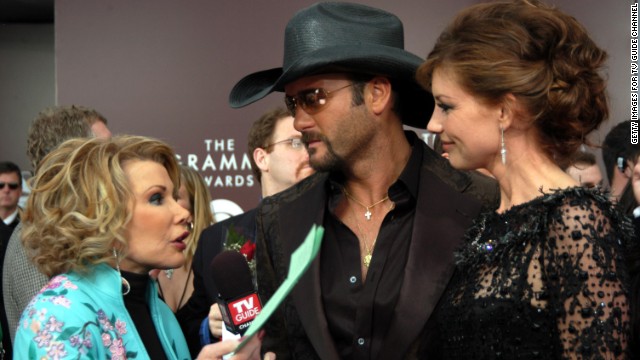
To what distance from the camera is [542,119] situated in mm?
2482

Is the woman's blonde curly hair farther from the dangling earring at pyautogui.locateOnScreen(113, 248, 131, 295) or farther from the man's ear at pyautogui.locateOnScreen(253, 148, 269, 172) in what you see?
the man's ear at pyautogui.locateOnScreen(253, 148, 269, 172)

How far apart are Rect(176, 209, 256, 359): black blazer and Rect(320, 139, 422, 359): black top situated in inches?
54.3

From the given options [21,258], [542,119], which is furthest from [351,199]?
[21,258]

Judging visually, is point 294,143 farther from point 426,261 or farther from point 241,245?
point 426,261

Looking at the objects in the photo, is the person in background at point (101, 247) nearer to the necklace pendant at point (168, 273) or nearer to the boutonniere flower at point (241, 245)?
the boutonniere flower at point (241, 245)

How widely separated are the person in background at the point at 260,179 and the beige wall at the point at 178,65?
156cm

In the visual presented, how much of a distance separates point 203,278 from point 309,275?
165cm

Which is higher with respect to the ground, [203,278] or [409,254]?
[409,254]

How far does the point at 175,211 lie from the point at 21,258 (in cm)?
145

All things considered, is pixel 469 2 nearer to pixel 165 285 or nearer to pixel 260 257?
pixel 165 285

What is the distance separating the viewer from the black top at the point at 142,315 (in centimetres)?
304

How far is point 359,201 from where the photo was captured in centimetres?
328

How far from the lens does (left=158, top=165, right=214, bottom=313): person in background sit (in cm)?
505

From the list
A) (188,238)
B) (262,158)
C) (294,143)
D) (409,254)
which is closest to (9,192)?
(188,238)
